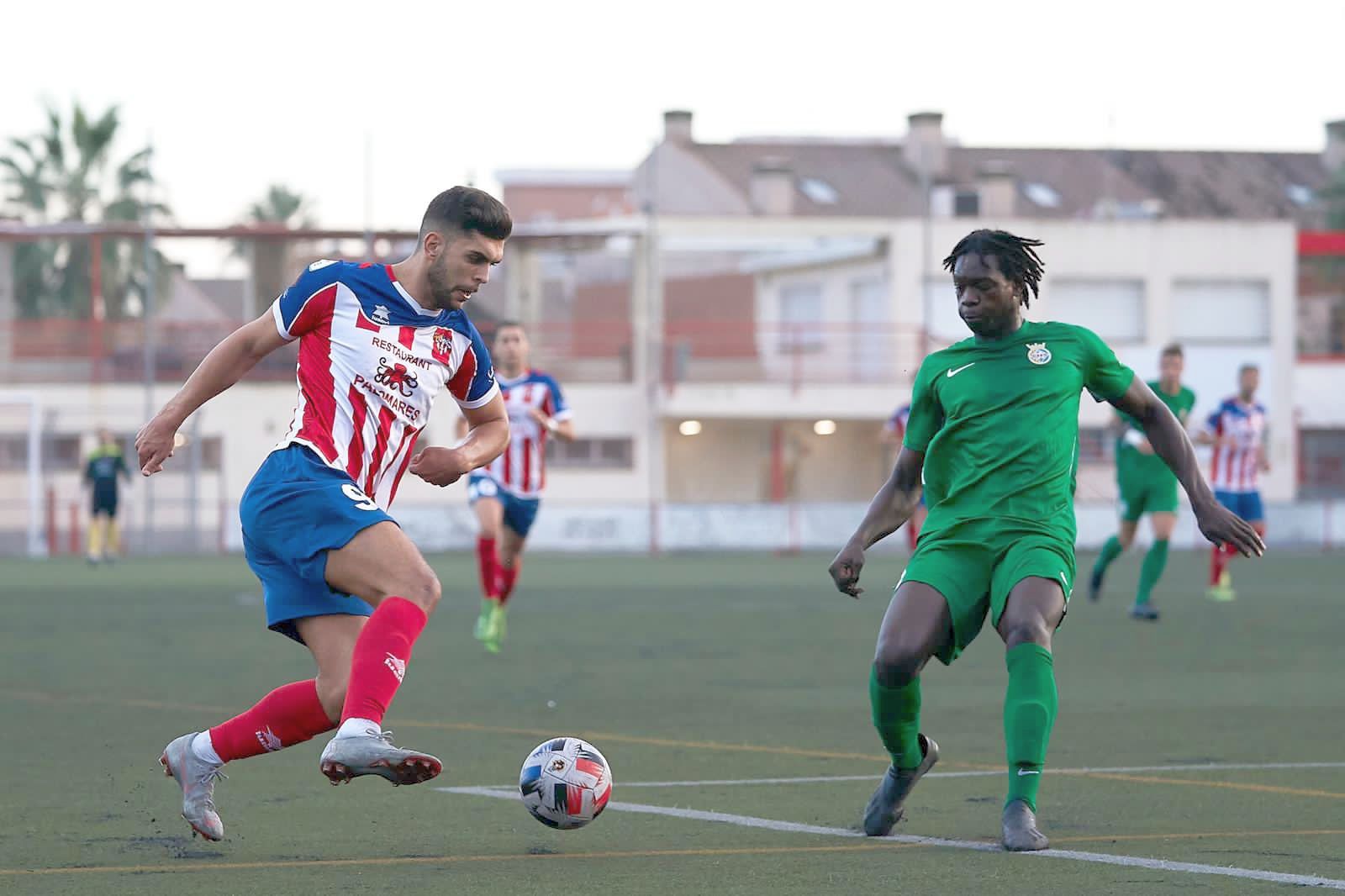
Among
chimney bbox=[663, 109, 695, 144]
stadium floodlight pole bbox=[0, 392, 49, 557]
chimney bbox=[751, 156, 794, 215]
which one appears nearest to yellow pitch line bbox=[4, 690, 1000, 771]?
stadium floodlight pole bbox=[0, 392, 49, 557]

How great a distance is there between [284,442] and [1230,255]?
49.3 meters

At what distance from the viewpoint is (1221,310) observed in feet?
174

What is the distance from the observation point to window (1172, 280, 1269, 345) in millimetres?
52906

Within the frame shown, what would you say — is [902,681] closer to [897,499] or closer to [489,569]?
[897,499]

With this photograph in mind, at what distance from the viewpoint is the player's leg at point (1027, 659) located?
6.34m

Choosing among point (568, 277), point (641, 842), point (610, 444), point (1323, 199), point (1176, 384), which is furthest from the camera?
point (568, 277)

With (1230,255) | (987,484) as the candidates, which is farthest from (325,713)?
(1230,255)

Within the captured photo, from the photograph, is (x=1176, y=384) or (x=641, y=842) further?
(x=1176, y=384)

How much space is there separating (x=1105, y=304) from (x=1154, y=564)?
116ft

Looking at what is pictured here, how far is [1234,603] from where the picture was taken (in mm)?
20312

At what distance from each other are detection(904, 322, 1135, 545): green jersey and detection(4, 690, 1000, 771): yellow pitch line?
2.00 m

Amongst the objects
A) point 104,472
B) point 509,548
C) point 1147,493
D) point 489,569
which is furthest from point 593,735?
point 104,472

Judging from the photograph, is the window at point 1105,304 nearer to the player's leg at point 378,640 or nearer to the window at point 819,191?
the window at point 819,191

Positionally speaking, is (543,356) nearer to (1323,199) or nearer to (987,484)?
(1323,199)
